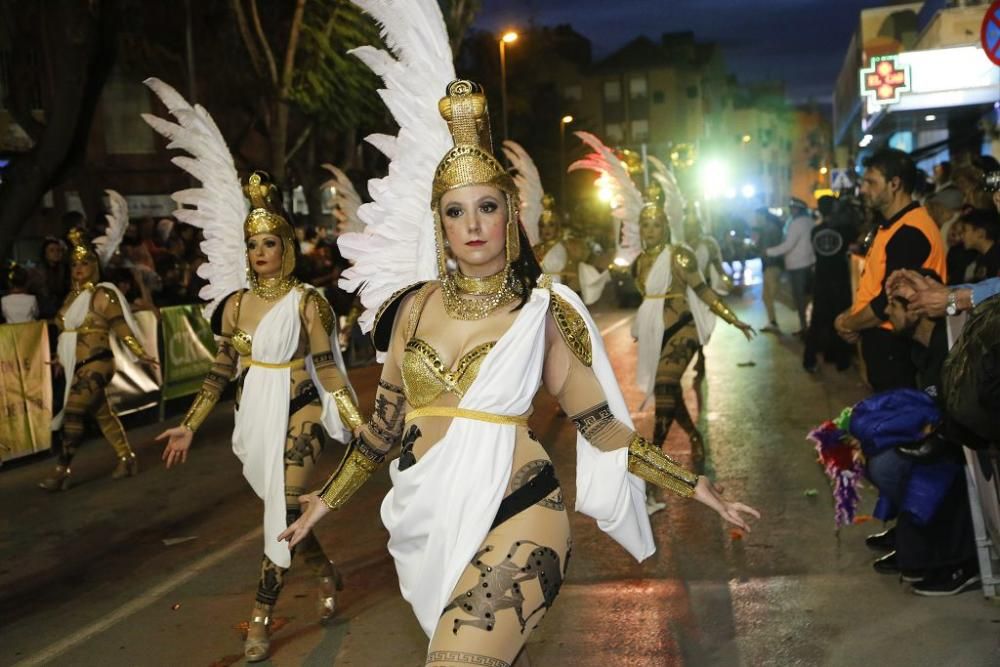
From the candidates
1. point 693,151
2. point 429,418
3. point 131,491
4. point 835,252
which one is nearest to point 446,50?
point 429,418

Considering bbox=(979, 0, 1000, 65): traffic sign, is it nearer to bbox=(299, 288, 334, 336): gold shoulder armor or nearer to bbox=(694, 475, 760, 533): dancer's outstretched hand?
bbox=(299, 288, 334, 336): gold shoulder armor

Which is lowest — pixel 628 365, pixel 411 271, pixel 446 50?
pixel 628 365

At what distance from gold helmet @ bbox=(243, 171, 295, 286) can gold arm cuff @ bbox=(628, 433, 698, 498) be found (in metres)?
2.83

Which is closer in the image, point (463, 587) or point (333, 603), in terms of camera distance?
point (463, 587)

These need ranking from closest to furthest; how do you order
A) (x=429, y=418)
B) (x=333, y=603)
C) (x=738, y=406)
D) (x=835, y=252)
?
(x=429, y=418) → (x=333, y=603) → (x=738, y=406) → (x=835, y=252)

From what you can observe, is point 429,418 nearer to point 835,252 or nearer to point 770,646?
point 770,646

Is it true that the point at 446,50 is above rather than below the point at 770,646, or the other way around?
above

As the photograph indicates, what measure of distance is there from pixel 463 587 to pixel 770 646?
2410 mm

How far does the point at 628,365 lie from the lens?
15555 mm

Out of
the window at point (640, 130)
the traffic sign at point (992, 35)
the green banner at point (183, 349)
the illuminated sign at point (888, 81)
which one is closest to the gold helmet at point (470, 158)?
the traffic sign at point (992, 35)

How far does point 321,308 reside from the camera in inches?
233

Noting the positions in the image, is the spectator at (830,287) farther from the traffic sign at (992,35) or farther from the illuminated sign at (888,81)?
the traffic sign at (992,35)

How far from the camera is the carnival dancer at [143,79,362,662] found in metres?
5.47

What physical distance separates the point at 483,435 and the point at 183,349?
11.6 metres
